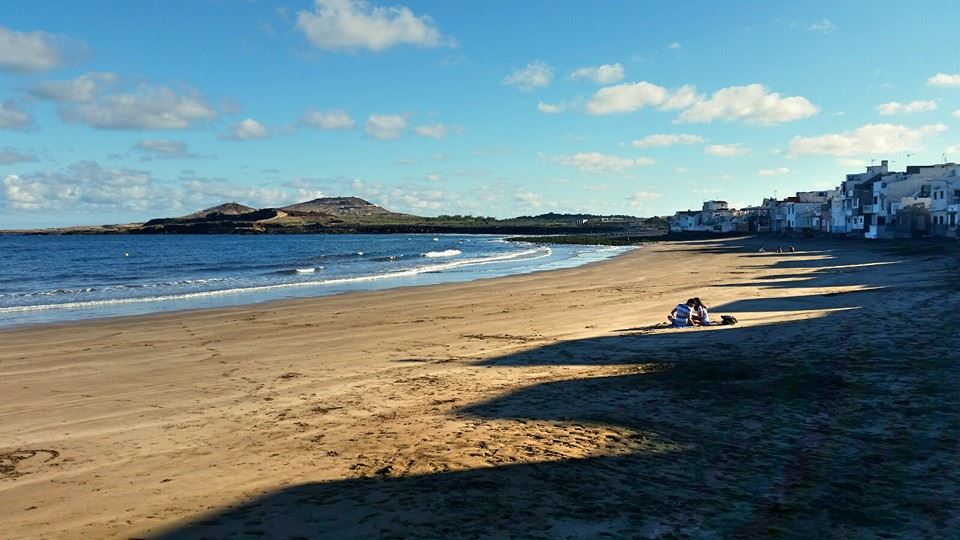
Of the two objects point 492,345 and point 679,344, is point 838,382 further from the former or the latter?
point 492,345

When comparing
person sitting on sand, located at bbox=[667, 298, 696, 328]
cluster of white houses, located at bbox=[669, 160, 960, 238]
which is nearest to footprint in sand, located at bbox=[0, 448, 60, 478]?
person sitting on sand, located at bbox=[667, 298, 696, 328]

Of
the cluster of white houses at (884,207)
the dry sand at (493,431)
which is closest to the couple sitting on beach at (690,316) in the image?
the dry sand at (493,431)

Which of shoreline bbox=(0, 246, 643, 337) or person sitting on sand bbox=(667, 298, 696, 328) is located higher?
person sitting on sand bbox=(667, 298, 696, 328)

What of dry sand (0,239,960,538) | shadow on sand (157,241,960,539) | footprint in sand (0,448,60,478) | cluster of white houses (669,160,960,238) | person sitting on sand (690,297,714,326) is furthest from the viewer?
cluster of white houses (669,160,960,238)

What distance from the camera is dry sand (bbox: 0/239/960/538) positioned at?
5.87 m

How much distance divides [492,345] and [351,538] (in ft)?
35.1

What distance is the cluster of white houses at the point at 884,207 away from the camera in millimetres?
68562

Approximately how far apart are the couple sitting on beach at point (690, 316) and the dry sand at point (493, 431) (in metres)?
0.73

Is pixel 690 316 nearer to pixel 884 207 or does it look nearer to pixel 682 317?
pixel 682 317

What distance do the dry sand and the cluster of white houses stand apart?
6162 centimetres

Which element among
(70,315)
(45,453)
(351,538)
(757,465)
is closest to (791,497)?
(757,465)

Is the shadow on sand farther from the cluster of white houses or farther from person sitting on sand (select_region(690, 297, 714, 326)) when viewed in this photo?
the cluster of white houses

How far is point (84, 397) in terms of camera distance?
11.1 metres

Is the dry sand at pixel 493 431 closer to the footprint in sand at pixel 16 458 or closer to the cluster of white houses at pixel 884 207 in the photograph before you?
the footprint in sand at pixel 16 458
